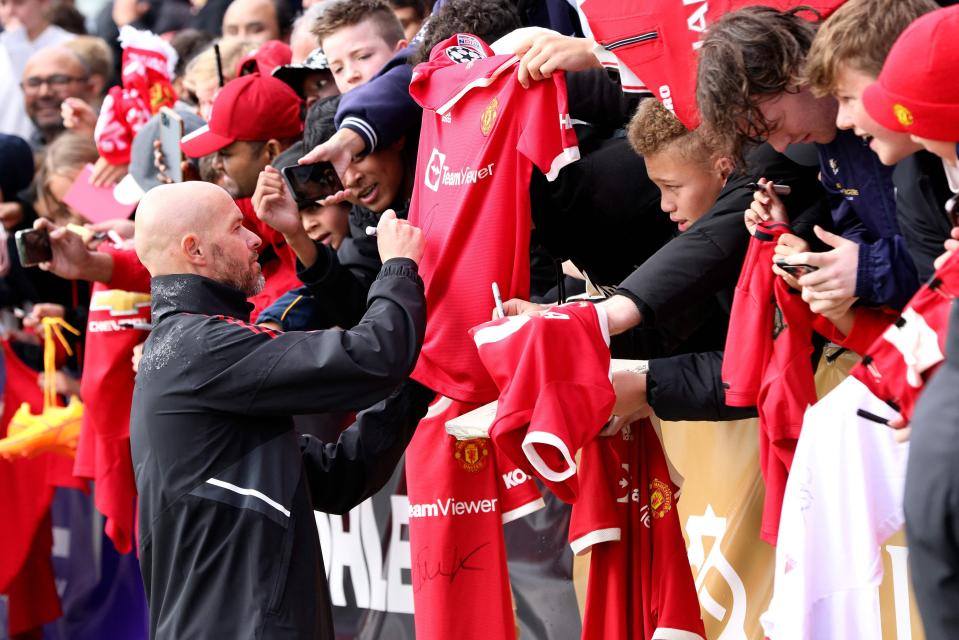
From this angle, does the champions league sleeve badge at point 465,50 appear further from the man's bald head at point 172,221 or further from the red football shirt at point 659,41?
the man's bald head at point 172,221

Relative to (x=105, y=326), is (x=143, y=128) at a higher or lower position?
higher

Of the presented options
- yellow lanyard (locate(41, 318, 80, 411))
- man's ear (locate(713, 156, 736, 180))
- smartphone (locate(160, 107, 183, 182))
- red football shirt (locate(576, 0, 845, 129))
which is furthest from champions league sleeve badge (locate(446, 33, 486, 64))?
yellow lanyard (locate(41, 318, 80, 411))

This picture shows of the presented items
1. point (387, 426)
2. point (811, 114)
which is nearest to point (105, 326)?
point (387, 426)

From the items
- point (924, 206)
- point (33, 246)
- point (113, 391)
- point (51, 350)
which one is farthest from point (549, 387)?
point (51, 350)

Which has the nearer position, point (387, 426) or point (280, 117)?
point (387, 426)

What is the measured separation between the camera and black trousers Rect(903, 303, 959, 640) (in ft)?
7.67

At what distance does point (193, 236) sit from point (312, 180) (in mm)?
652

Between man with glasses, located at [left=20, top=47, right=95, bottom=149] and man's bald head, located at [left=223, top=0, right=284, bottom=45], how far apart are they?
108 centimetres

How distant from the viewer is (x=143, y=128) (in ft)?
20.7

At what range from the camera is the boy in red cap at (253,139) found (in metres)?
5.70

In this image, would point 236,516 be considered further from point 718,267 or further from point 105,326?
point 105,326

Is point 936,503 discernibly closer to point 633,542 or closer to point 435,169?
point 633,542

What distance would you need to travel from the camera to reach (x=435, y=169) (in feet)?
14.0

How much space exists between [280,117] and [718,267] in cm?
258
